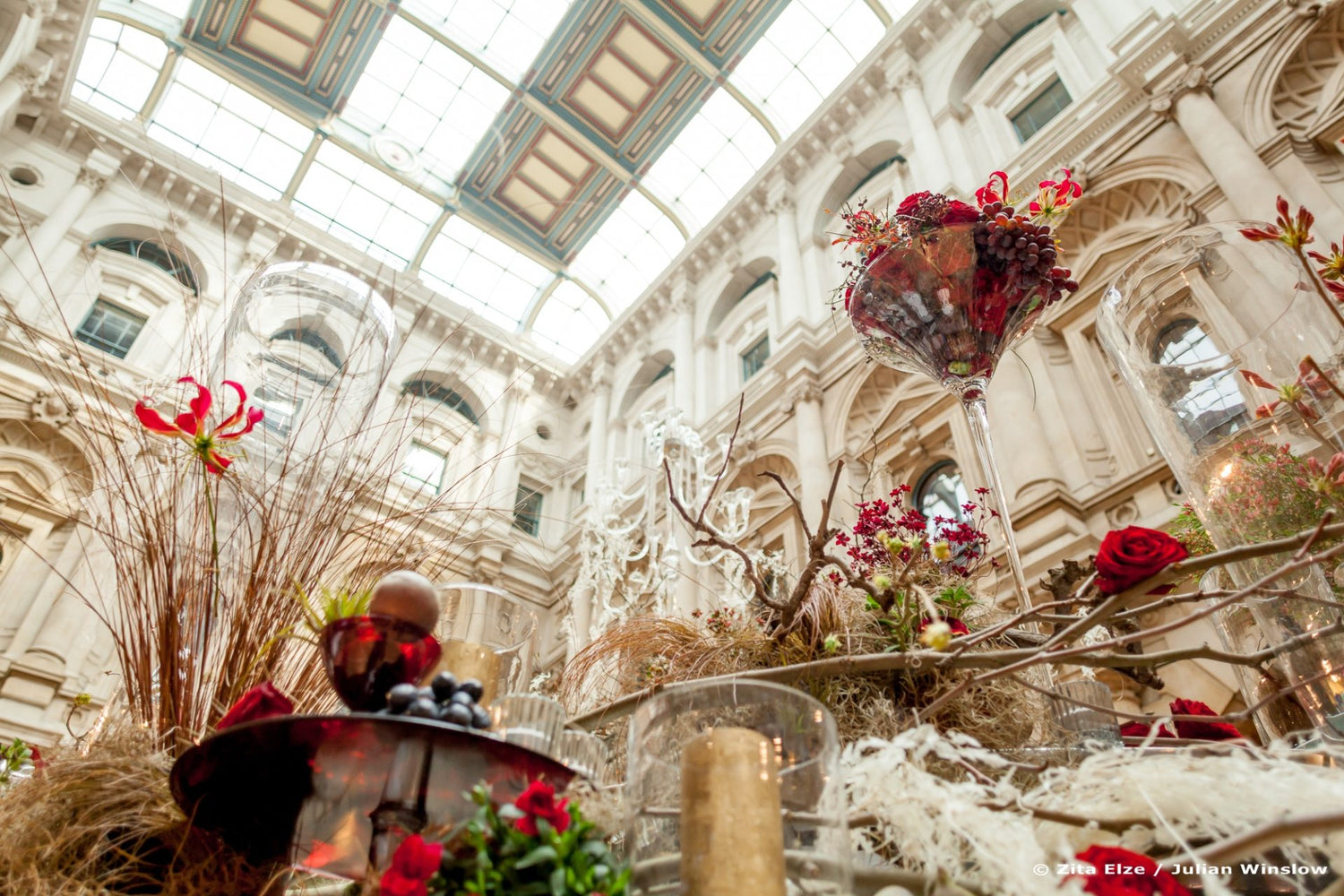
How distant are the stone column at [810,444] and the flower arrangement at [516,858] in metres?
7.96

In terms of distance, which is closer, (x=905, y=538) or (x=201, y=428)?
(x=201, y=428)

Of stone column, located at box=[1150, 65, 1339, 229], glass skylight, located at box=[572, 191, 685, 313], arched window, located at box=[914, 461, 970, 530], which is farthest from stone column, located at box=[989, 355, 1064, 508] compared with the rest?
glass skylight, located at box=[572, 191, 685, 313]

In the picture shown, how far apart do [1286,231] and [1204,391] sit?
297 mm

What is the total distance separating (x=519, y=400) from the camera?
14508mm

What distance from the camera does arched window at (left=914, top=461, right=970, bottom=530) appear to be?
7.99 metres

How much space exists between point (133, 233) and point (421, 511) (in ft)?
46.2

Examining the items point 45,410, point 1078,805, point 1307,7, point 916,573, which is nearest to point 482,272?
point 45,410

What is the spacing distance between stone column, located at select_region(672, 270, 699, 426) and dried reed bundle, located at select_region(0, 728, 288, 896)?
11107 millimetres

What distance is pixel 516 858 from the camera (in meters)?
0.81

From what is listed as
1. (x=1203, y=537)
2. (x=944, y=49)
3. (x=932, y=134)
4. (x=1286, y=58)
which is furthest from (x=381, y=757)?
(x=944, y=49)

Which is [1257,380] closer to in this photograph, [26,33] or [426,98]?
[26,33]

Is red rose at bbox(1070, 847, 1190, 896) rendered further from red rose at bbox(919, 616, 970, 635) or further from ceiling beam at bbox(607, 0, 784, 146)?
ceiling beam at bbox(607, 0, 784, 146)

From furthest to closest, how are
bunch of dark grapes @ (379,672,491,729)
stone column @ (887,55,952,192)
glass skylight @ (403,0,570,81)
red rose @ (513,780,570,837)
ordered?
glass skylight @ (403,0,570,81) → stone column @ (887,55,952,192) → bunch of dark grapes @ (379,672,491,729) → red rose @ (513,780,570,837)

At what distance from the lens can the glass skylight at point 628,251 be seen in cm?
1527
